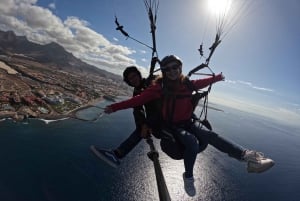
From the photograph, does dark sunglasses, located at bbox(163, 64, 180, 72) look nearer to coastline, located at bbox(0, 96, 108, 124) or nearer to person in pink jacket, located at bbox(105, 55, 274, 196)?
person in pink jacket, located at bbox(105, 55, 274, 196)

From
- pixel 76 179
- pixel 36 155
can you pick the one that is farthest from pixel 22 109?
pixel 76 179

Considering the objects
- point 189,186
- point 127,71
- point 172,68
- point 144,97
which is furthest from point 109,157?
point 172,68

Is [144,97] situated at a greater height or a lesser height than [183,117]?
greater

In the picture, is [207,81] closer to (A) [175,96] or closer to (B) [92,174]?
(A) [175,96]

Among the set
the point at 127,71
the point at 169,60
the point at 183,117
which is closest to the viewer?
the point at 169,60

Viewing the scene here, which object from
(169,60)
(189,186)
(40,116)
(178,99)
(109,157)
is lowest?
(40,116)

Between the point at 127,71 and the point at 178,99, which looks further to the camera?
the point at 127,71

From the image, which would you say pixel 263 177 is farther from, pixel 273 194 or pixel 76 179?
pixel 76 179
